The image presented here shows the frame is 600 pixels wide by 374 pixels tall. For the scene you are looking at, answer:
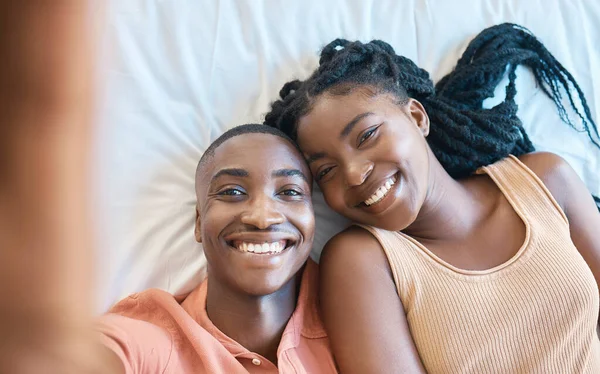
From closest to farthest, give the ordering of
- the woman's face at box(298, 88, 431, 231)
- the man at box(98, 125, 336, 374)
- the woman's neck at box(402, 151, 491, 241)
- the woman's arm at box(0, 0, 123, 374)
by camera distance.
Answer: the woman's arm at box(0, 0, 123, 374)
the man at box(98, 125, 336, 374)
the woman's face at box(298, 88, 431, 231)
the woman's neck at box(402, 151, 491, 241)

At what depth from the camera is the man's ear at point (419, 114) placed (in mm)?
1318

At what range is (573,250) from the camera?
4.17 feet

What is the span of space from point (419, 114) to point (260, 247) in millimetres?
513

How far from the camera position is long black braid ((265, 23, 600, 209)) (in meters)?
1.27

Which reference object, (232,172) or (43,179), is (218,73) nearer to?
(232,172)

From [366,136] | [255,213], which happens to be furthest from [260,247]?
[366,136]

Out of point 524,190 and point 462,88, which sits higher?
Result: point 462,88

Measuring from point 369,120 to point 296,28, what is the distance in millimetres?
460

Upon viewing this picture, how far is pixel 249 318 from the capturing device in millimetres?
1137

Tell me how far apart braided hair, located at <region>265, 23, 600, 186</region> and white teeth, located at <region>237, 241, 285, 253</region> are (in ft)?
0.97

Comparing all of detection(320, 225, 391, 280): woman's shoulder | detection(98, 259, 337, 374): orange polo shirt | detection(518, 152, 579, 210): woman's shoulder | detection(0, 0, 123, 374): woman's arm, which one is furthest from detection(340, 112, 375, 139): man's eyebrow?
detection(0, 0, 123, 374): woman's arm

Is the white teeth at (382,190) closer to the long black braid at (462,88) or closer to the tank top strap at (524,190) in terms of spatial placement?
the long black braid at (462,88)

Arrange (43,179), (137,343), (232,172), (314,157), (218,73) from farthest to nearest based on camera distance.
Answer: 1. (218,73)
2. (314,157)
3. (232,172)
4. (137,343)
5. (43,179)

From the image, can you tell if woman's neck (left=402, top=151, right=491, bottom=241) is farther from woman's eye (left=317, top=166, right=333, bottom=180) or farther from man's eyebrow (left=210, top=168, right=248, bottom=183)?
man's eyebrow (left=210, top=168, right=248, bottom=183)
